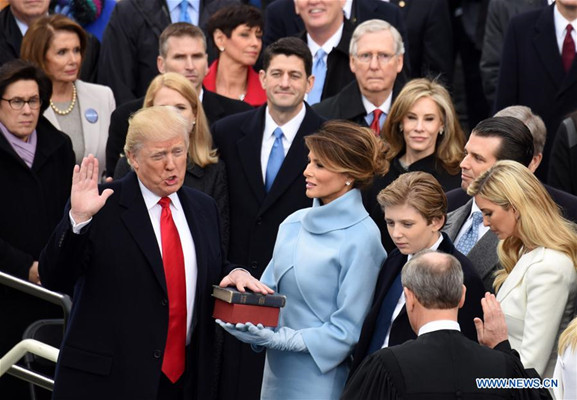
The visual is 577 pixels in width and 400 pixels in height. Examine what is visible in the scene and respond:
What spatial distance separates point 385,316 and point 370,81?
115 inches

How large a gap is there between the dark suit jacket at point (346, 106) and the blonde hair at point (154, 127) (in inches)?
96.4

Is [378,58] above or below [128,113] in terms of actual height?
above

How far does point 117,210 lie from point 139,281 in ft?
1.24

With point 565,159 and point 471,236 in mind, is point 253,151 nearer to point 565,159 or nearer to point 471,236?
point 471,236

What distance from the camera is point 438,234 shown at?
6.36m

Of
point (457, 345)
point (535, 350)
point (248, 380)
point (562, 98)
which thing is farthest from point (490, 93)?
point (457, 345)

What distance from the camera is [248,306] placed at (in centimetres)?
621

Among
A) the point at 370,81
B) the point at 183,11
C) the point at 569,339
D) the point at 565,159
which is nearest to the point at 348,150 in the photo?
the point at 569,339

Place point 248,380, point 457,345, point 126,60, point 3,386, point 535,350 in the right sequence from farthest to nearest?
point 126,60 < point 3,386 < point 248,380 < point 535,350 < point 457,345

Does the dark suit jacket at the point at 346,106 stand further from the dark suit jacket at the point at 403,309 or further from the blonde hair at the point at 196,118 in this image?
the dark suit jacket at the point at 403,309

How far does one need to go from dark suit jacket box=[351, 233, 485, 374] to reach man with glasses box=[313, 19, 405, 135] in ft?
8.19

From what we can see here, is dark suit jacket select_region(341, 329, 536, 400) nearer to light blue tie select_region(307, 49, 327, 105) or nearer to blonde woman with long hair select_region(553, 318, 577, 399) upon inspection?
blonde woman with long hair select_region(553, 318, 577, 399)

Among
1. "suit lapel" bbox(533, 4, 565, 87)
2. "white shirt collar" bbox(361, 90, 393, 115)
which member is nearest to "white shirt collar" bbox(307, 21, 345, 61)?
"white shirt collar" bbox(361, 90, 393, 115)

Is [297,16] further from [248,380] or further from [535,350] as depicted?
[535,350]
